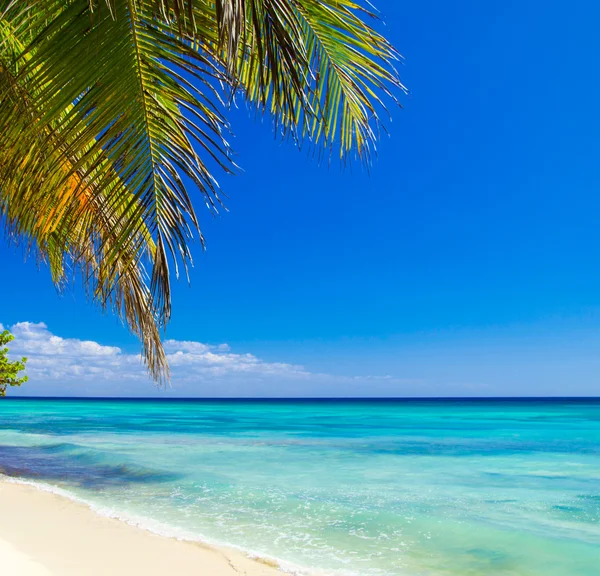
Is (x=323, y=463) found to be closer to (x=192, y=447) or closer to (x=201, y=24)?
(x=192, y=447)

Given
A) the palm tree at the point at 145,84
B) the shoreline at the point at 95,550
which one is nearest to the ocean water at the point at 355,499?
the shoreline at the point at 95,550

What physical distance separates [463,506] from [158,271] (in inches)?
290

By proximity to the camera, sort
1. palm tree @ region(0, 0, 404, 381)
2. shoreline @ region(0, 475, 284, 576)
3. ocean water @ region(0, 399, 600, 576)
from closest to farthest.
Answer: palm tree @ region(0, 0, 404, 381) → shoreline @ region(0, 475, 284, 576) → ocean water @ region(0, 399, 600, 576)

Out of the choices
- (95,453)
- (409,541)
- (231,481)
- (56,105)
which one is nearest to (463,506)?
(409,541)

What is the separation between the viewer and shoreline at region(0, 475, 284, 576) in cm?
440

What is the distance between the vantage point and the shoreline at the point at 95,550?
4.40 meters

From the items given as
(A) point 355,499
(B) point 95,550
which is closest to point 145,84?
(B) point 95,550

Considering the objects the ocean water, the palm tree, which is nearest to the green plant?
the ocean water

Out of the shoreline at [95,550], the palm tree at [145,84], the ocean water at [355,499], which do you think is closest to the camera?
the palm tree at [145,84]

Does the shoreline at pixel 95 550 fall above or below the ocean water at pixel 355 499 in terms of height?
above

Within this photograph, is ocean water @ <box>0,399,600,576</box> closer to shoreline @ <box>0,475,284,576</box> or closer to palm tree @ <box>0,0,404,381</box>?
shoreline @ <box>0,475,284,576</box>

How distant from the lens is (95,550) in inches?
195

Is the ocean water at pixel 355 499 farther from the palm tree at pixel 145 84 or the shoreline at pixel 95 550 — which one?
the palm tree at pixel 145 84

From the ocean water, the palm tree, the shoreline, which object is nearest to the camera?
the palm tree
